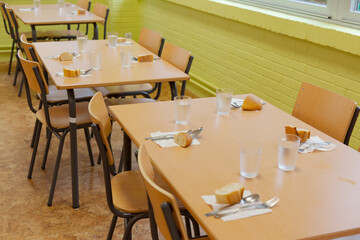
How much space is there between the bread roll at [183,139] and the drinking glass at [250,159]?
30 cm

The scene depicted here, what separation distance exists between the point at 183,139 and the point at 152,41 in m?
2.12

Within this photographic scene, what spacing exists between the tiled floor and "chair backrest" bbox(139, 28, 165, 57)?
803 mm

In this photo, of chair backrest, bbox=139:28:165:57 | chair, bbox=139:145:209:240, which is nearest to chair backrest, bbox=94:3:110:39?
chair backrest, bbox=139:28:165:57

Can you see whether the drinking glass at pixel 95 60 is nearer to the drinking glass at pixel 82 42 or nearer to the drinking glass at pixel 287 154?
the drinking glass at pixel 82 42

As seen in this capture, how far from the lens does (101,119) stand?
2199mm

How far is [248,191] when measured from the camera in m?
1.57

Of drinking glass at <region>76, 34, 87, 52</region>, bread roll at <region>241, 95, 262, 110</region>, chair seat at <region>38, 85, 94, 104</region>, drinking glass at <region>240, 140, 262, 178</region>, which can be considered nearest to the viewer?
drinking glass at <region>240, 140, 262, 178</region>

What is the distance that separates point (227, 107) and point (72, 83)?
0.97m

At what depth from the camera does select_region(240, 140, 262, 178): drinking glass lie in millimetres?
1656

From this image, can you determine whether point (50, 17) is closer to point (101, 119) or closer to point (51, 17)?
point (51, 17)

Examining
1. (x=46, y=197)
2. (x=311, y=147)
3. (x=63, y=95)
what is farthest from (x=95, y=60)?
(x=311, y=147)

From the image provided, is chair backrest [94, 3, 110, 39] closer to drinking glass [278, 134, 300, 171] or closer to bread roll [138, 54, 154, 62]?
bread roll [138, 54, 154, 62]

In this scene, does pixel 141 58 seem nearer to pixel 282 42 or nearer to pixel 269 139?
pixel 282 42

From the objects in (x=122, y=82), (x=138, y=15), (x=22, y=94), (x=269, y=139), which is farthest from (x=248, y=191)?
(x=138, y=15)
